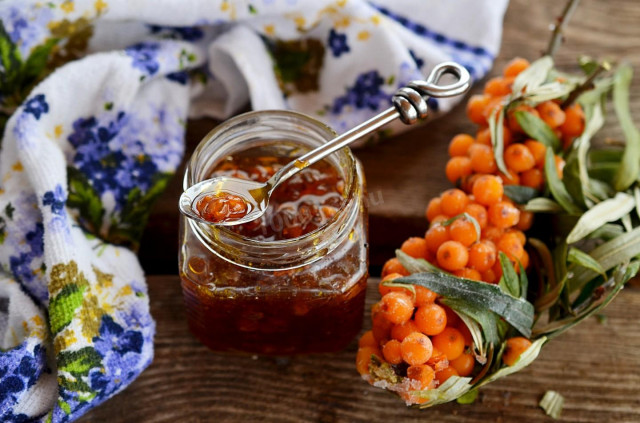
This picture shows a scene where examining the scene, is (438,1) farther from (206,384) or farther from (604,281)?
(206,384)

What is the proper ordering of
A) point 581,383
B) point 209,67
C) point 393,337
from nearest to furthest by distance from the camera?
point 393,337, point 581,383, point 209,67

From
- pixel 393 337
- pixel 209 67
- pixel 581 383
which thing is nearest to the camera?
pixel 393 337

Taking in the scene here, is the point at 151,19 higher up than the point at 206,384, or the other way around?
the point at 151,19

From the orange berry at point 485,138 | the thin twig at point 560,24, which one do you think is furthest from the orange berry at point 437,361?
the thin twig at point 560,24

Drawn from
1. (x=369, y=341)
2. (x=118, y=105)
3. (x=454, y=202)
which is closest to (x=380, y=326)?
(x=369, y=341)

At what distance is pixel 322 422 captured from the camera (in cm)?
62

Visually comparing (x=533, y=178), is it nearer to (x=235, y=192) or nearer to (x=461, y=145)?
(x=461, y=145)

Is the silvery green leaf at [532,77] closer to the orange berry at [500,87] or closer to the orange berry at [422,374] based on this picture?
the orange berry at [500,87]

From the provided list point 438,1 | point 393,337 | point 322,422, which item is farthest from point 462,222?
point 438,1

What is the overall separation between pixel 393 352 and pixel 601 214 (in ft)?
0.78

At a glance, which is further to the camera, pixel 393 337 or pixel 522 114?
pixel 522 114

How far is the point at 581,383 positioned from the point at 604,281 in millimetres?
103

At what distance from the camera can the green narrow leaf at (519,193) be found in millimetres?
632

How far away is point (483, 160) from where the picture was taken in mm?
636
